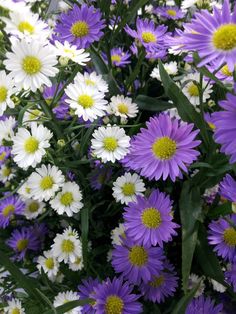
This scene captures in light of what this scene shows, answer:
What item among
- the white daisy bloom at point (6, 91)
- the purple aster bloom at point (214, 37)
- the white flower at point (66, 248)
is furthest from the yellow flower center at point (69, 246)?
the purple aster bloom at point (214, 37)

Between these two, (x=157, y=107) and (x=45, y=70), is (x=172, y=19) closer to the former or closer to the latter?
(x=157, y=107)

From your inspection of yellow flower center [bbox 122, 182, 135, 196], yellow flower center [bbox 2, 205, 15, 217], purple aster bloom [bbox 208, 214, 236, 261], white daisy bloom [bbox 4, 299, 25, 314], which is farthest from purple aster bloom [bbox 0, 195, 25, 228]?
purple aster bloom [bbox 208, 214, 236, 261]

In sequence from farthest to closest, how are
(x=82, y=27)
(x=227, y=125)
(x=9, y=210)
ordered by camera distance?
(x=9, y=210) < (x=82, y=27) < (x=227, y=125)

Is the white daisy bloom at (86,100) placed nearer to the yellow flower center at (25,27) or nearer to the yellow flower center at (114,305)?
the yellow flower center at (25,27)

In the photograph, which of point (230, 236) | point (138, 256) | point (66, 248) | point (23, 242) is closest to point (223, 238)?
point (230, 236)

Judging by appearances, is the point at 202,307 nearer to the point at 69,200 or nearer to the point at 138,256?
the point at 138,256

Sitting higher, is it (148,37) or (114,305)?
(148,37)

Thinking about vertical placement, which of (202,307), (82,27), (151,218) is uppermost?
(82,27)

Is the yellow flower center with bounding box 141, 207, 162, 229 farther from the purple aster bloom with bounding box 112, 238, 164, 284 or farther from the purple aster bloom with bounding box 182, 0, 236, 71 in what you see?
the purple aster bloom with bounding box 182, 0, 236, 71
